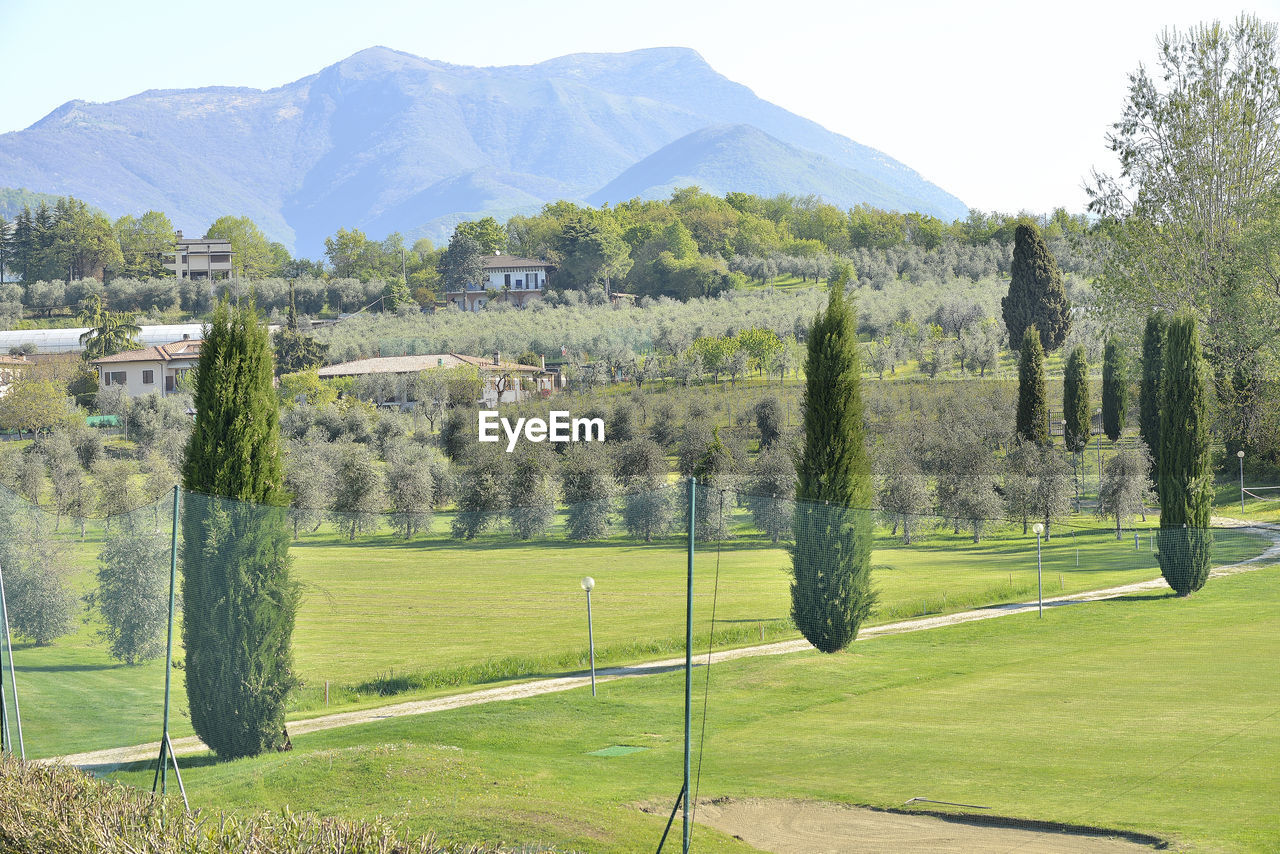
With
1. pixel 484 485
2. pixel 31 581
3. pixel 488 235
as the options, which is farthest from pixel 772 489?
pixel 488 235

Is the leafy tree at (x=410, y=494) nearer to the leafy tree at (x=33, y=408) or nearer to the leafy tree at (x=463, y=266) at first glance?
the leafy tree at (x=33, y=408)

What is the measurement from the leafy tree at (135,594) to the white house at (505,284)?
9060 cm

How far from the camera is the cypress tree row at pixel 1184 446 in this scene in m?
20.8

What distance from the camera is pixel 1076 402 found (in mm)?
40562

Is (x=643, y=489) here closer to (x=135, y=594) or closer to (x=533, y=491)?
(x=533, y=491)

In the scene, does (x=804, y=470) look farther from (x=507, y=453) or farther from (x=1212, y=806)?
(x=507, y=453)

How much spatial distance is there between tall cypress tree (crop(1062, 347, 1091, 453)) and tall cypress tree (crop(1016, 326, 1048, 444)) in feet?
5.89

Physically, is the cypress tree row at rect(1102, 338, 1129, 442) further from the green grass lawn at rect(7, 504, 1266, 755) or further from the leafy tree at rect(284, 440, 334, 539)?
the leafy tree at rect(284, 440, 334, 539)

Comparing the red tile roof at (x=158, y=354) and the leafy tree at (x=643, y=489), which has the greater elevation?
the red tile roof at (x=158, y=354)

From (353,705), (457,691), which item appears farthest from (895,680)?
(353,705)

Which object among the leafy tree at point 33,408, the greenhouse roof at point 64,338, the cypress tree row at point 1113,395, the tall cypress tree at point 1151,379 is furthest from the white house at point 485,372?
the tall cypress tree at point 1151,379

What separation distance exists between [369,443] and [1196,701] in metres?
40.2

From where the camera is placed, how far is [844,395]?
16.0 metres

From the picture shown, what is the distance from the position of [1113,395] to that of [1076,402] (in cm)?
275
